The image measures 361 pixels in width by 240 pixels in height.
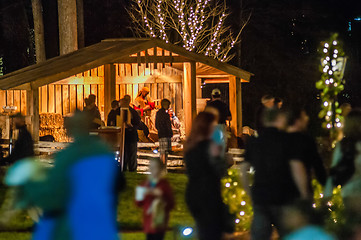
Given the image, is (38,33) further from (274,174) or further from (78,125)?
(78,125)

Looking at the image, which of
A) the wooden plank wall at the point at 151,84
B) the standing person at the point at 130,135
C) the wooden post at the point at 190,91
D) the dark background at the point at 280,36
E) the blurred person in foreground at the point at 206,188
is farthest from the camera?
the dark background at the point at 280,36

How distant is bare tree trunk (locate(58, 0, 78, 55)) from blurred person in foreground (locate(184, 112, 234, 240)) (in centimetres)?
2115

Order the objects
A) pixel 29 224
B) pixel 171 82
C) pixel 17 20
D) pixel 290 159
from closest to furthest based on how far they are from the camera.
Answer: pixel 290 159 < pixel 29 224 < pixel 171 82 < pixel 17 20

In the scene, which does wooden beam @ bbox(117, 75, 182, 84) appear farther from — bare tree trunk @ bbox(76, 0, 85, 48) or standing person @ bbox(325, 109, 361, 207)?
standing person @ bbox(325, 109, 361, 207)

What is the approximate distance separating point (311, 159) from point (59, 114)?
16143 mm

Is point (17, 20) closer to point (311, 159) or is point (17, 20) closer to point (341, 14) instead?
point (341, 14)

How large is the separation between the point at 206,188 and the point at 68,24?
70.6 feet

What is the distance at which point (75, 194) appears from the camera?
576 cm

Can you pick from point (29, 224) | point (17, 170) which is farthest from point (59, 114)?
point (17, 170)

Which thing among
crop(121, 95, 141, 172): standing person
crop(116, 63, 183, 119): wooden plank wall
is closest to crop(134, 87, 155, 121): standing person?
crop(116, 63, 183, 119): wooden plank wall

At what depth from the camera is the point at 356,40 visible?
40406mm

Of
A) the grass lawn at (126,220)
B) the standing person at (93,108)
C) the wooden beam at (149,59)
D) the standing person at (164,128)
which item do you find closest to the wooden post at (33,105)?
the standing person at (93,108)

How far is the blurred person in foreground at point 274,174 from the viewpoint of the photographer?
25.0ft

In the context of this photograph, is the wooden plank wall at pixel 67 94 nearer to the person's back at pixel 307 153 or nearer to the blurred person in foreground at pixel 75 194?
the person's back at pixel 307 153
